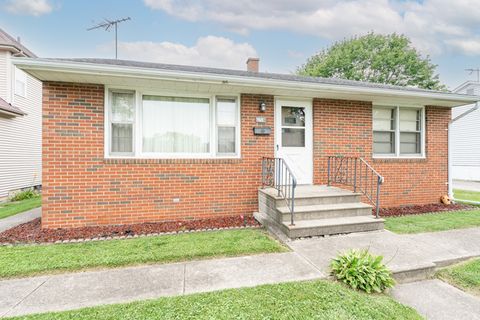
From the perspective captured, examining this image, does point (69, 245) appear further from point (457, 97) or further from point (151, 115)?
point (457, 97)

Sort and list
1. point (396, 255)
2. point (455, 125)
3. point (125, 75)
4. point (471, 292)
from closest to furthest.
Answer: point (471, 292), point (396, 255), point (125, 75), point (455, 125)

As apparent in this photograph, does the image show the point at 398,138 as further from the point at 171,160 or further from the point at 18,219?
the point at 18,219

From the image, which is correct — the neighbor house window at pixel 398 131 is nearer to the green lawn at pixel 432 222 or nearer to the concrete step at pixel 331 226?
the green lawn at pixel 432 222

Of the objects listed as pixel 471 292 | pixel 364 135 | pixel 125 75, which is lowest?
pixel 471 292

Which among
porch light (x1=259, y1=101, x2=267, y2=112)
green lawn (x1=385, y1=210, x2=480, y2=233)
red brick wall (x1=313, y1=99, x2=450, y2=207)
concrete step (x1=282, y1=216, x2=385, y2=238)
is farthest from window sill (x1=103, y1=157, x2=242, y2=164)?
green lawn (x1=385, y1=210, x2=480, y2=233)

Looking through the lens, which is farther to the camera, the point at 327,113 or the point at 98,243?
the point at 327,113

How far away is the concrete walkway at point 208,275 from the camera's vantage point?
8.02ft

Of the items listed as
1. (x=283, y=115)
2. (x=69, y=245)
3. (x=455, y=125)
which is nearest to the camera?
(x=69, y=245)

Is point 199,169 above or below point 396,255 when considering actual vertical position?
above

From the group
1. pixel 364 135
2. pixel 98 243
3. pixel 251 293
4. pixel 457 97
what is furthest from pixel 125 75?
pixel 457 97

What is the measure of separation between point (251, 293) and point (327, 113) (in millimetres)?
4725

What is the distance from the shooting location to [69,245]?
3887mm

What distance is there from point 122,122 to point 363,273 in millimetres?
4863

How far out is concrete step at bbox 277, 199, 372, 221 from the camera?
437cm
